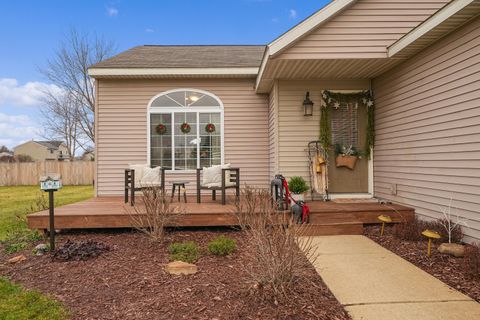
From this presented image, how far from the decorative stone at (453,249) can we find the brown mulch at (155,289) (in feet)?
5.47

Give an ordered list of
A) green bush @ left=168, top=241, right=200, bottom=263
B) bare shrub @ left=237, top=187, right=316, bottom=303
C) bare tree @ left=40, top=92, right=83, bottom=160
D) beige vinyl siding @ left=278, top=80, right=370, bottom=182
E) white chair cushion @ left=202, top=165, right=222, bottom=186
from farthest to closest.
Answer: bare tree @ left=40, top=92, right=83, bottom=160
beige vinyl siding @ left=278, top=80, right=370, bottom=182
white chair cushion @ left=202, top=165, right=222, bottom=186
green bush @ left=168, top=241, right=200, bottom=263
bare shrub @ left=237, top=187, right=316, bottom=303

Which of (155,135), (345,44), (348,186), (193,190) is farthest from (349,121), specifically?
(155,135)

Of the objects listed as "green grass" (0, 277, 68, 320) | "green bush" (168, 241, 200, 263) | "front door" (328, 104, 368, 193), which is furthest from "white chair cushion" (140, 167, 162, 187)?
"front door" (328, 104, 368, 193)

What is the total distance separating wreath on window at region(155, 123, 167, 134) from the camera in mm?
7207

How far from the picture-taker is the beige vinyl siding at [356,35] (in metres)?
4.98

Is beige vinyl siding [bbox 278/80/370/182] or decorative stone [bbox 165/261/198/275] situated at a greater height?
beige vinyl siding [bbox 278/80/370/182]

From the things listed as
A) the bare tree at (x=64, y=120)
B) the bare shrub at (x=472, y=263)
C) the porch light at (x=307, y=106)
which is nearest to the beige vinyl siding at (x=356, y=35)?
the porch light at (x=307, y=106)

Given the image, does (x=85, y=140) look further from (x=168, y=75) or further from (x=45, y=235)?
(x=45, y=235)

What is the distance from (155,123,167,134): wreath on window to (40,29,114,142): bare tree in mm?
11164

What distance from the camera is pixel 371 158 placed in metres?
6.22

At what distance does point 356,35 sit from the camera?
500cm

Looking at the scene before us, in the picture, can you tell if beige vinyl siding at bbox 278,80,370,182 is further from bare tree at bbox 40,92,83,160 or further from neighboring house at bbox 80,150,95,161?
neighboring house at bbox 80,150,95,161

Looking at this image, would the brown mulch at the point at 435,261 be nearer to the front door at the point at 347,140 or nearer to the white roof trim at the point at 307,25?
the front door at the point at 347,140

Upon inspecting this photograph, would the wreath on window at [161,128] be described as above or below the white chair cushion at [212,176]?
above
